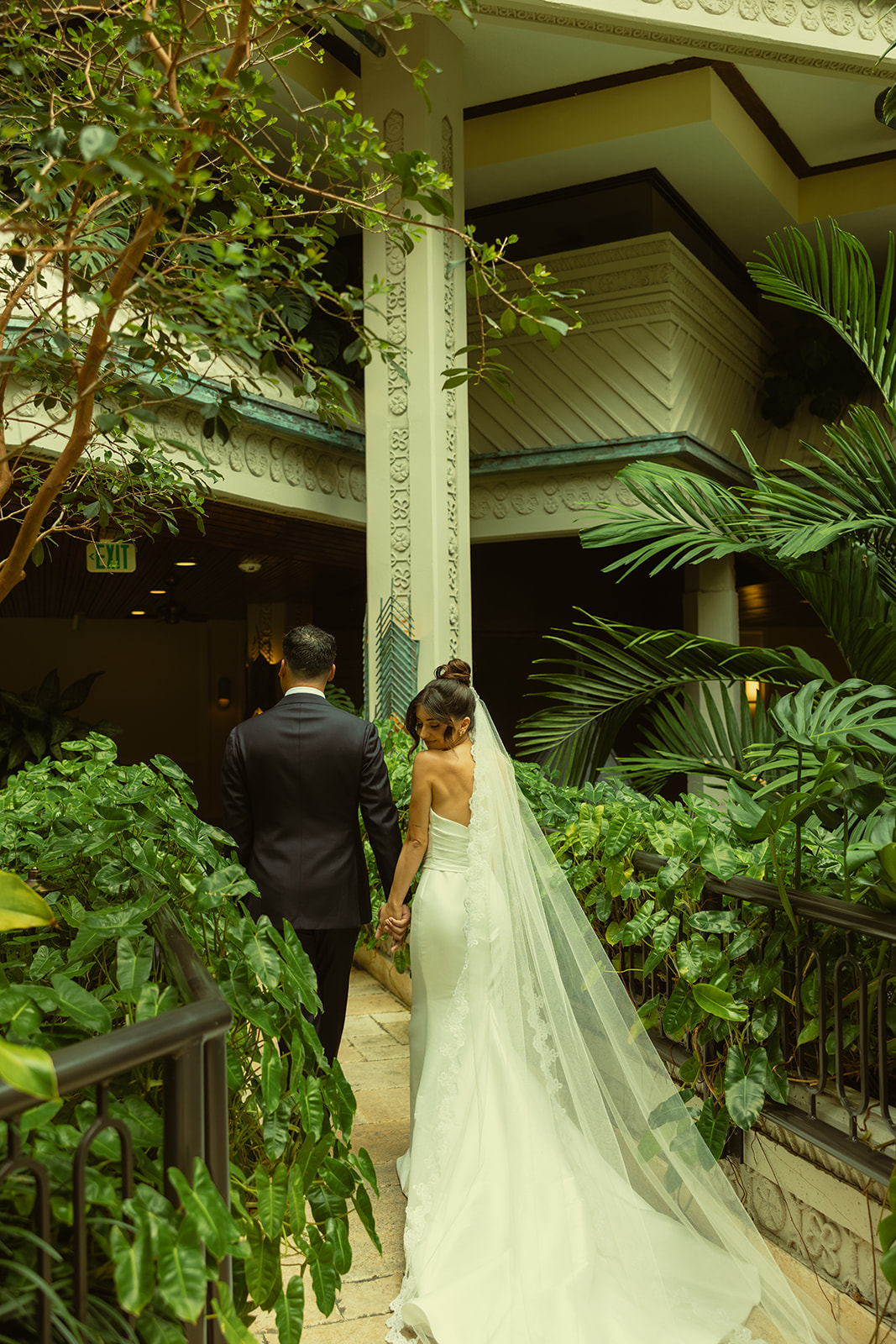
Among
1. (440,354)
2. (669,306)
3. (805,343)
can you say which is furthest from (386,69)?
(805,343)

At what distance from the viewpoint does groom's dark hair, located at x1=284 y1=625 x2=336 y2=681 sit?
3.38 metres

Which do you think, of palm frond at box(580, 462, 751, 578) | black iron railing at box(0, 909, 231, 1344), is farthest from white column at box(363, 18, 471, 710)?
black iron railing at box(0, 909, 231, 1344)

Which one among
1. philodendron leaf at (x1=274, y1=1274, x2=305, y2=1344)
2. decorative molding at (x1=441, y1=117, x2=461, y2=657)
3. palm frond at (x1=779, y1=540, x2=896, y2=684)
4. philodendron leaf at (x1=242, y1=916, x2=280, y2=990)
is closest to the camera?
philodendron leaf at (x1=274, y1=1274, x2=305, y2=1344)

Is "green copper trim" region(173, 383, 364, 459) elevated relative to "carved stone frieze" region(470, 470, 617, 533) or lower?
elevated

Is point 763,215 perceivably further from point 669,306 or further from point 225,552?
point 225,552

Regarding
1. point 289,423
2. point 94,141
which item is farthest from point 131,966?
point 289,423

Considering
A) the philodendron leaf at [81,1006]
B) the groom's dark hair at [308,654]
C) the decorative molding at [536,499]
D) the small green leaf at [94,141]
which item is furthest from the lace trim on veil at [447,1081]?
the decorative molding at [536,499]

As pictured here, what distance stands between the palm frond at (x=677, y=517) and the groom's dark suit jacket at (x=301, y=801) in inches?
50.0

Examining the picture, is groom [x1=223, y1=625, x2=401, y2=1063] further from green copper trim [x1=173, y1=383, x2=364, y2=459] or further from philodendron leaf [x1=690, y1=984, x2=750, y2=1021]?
green copper trim [x1=173, y1=383, x2=364, y2=459]

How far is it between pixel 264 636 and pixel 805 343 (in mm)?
7178

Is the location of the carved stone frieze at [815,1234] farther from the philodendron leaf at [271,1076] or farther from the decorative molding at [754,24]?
the decorative molding at [754,24]

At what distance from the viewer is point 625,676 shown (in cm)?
403

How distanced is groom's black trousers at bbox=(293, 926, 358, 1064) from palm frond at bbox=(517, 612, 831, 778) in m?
1.19

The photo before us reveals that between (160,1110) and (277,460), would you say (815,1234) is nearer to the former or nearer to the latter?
(160,1110)
